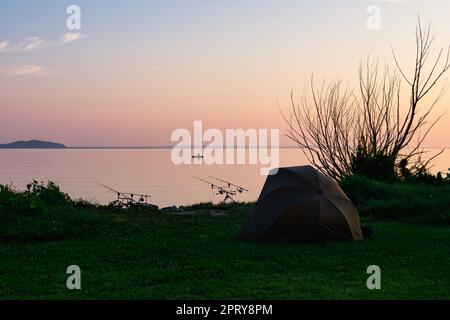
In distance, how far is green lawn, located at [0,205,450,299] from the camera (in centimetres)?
943

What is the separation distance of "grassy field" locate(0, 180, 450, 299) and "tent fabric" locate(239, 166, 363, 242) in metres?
0.50

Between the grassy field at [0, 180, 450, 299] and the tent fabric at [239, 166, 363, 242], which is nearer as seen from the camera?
the grassy field at [0, 180, 450, 299]

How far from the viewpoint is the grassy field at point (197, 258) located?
9.53 m

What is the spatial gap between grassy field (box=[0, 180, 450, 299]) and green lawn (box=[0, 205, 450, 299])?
21 millimetres

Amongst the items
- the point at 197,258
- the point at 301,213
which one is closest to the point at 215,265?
the point at 197,258

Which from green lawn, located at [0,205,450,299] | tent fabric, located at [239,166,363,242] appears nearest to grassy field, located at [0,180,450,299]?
green lawn, located at [0,205,450,299]

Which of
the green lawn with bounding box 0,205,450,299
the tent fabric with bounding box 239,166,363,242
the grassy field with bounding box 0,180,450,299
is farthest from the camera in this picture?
the tent fabric with bounding box 239,166,363,242

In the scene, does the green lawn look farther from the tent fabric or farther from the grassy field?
the tent fabric

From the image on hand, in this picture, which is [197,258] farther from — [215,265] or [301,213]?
[301,213]

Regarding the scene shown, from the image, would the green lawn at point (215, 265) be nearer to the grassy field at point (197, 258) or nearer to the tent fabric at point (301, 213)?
the grassy field at point (197, 258)

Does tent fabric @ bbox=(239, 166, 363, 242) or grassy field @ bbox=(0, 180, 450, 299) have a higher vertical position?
tent fabric @ bbox=(239, 166, 363, 242)

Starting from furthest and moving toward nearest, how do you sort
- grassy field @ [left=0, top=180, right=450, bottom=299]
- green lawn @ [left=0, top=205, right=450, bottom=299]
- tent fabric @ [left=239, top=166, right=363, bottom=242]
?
tent fabric @ [left=239, top=166, right=363, bottom=242] → grassy field @ [left=0, top=180, right=450, bottom=299] → green lawn @ [left=0, top=205, right=450, bottom=299]
